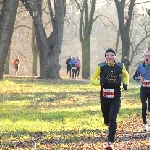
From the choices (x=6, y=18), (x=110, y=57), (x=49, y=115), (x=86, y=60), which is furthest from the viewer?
(x=86, y=60)

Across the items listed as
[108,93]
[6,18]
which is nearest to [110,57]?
[108,93]

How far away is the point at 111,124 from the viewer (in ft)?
29.7

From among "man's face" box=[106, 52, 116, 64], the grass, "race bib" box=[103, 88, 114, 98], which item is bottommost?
the grass

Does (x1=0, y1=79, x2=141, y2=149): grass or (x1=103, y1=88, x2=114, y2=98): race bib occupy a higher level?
(x1=103, y1=88, x2=114, y2=98): race bib

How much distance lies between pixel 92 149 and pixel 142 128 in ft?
11.1

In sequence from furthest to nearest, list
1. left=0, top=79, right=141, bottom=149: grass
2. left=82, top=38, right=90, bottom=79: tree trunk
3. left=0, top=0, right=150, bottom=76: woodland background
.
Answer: left=0, top=0, right=150, bottom=76: woodland background
left=82, top=38, right=90, bottom=79: tree trunk
left=0, top=79, right=141, bottom=149: grass

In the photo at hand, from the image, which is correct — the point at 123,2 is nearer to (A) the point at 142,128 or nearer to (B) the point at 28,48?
(A) the point at 142,128

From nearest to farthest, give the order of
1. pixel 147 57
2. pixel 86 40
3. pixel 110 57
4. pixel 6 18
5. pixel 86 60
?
pixel 110 57 < pixel 147 57 < pixel 6 18 < pixel 86 60 < pixel 86 40

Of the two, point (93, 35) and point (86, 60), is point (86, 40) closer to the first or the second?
point (86, 60)

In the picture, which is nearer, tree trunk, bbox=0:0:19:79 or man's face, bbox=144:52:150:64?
man's face, bbox=144:52:150:64

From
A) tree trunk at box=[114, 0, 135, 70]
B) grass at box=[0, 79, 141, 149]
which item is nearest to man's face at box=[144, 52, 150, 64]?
grass at box=[0, 79, 141, 149]

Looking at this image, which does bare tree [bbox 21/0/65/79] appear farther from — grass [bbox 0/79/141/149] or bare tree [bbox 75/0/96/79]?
grass [bbox 0/79/141/149]

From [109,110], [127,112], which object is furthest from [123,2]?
[109,110]

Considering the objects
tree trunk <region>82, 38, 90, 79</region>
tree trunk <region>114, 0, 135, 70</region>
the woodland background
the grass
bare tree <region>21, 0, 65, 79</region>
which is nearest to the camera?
the grass
